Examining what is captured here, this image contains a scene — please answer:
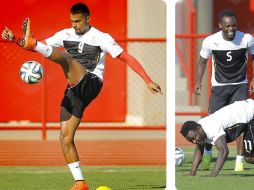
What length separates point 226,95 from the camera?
48.1 ft

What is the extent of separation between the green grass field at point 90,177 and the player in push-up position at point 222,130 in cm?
61

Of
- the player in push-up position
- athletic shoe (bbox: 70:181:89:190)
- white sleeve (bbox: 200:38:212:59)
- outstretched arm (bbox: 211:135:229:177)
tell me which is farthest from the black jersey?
athletic shoe (bbox: 70:181:89:190)

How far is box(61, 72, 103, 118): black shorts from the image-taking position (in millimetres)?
12102

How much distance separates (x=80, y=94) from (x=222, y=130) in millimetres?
2029

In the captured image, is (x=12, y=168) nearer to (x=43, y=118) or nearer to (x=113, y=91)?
(x=43, y=118)

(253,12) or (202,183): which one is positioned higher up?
(253,12)

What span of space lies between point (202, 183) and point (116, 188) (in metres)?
0.96

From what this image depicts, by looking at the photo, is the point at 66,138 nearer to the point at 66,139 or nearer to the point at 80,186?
the point at 66,139

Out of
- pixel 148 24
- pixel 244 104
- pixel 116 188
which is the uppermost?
pixel 148 24

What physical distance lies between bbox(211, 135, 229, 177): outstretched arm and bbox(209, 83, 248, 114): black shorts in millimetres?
1524

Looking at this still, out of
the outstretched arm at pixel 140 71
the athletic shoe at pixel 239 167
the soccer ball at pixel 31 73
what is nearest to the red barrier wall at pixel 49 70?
the athletic shoe at pixel 239 167

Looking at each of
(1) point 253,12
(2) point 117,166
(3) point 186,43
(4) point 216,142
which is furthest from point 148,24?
(4) point 216,142

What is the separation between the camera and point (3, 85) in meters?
20.2

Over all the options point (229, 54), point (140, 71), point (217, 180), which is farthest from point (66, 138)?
point (229, 54)
